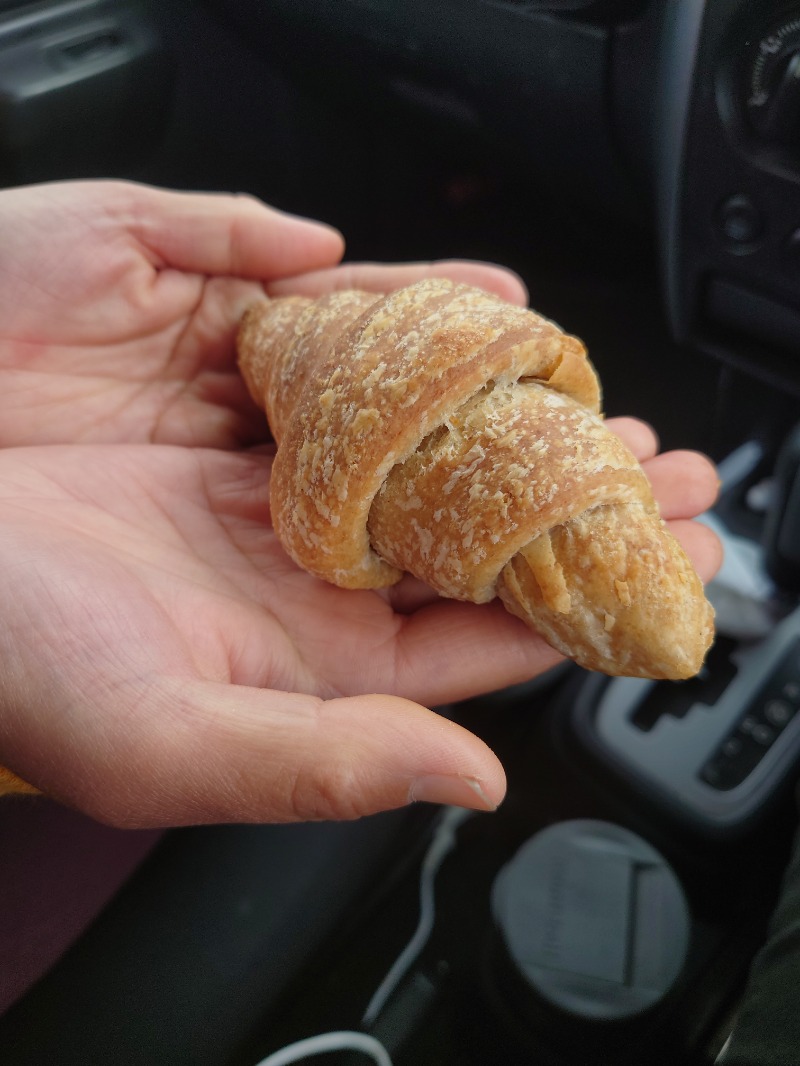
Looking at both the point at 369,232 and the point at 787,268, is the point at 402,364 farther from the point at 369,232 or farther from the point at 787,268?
the point at 369,232

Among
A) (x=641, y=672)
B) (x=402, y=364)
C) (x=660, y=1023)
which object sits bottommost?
(x=660, y=1023)

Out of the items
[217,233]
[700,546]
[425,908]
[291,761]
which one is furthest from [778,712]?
[217,233]

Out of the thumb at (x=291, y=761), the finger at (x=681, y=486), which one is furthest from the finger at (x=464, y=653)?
the finger at (x=681, y=486)

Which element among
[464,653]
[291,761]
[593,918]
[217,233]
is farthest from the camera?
[217,233]

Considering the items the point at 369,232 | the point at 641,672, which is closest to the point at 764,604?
the point at 641,672

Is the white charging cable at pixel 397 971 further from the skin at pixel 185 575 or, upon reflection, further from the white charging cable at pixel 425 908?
the skin at pixel 185 575

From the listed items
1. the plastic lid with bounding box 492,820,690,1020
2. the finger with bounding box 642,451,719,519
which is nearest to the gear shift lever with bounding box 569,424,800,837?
the plastic lid with bounding box 492,820,690,1020

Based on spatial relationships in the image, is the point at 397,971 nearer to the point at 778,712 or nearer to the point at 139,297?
the point at 778,712
